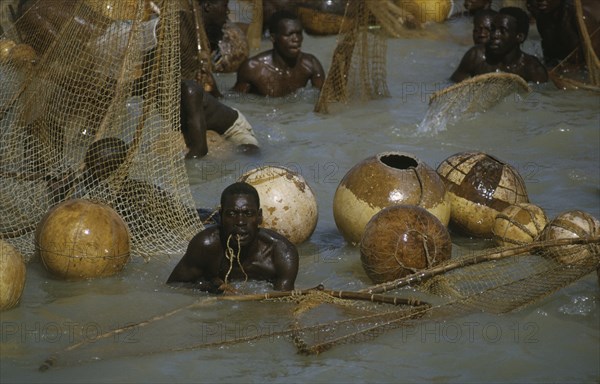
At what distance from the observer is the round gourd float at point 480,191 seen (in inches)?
313

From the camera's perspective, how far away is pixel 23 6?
36.2ft

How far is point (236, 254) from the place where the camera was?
6.85 metres

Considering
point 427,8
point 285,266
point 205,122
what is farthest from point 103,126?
point 427,8

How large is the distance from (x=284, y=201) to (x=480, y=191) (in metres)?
1.44

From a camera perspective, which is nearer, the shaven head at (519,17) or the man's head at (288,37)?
the man's head at (288,37)

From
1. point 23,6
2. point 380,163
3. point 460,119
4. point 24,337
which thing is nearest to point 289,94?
point 460,119

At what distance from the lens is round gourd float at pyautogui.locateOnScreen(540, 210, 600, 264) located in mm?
7023

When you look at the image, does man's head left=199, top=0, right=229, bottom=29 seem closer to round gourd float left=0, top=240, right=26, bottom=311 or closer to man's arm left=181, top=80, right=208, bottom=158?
man's arm left=181, top=80, right=208, bottom=158

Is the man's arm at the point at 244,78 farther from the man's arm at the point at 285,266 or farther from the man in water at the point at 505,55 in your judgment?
the man's arm at the point at 285,266

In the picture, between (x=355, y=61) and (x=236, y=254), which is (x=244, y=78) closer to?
(x=355, y=61)

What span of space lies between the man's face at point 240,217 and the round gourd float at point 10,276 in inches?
47.6

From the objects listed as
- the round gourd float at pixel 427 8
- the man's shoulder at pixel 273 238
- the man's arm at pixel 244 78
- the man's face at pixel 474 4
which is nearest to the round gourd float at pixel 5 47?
the man's shoulder at pixel 273 238

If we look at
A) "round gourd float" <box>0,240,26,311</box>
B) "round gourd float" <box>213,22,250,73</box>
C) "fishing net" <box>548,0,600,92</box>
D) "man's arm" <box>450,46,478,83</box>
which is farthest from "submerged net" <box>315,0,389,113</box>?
"round gourd float" <box>0,240,26,311</box>

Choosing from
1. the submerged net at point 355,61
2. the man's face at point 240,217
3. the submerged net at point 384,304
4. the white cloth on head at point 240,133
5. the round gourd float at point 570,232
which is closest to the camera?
the submerged net at point 384,304
